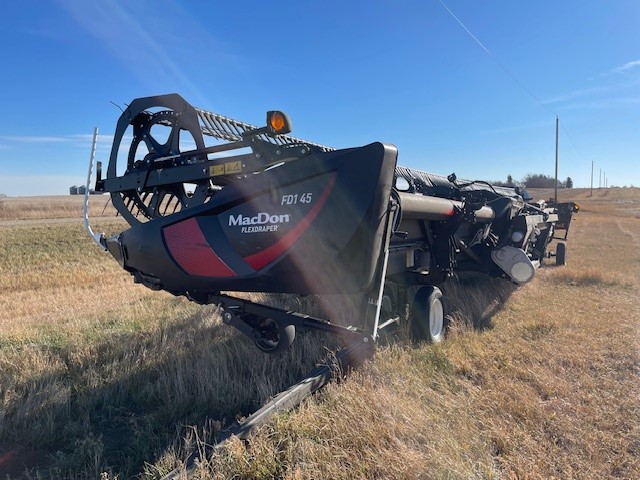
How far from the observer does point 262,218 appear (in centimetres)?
299

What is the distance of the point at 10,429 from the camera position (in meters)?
2.85

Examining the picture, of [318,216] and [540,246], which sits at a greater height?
[318,216]

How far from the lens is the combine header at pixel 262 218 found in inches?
112

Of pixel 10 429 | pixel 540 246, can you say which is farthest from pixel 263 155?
pixel 540 246

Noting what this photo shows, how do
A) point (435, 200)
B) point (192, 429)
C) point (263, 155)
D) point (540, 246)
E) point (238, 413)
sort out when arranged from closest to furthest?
point (192, 429) < point (238, 413) < point (263, 155) < point (435, 200) < point (540, 246)

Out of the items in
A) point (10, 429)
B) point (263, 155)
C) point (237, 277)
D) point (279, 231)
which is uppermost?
point (263, 155)

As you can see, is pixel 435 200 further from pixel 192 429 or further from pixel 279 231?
pixel 192 429

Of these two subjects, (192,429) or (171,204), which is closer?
(192,429)

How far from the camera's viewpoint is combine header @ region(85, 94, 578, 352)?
9.32 ft

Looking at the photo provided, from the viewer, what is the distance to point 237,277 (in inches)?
119

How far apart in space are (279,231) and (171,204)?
1.73m

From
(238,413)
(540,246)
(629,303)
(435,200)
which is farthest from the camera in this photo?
(540,246)

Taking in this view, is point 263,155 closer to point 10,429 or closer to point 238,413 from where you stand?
point 238,413

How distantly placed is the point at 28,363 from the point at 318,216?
287cm
